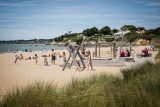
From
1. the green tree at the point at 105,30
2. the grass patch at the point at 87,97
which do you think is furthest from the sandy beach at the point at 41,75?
the green tree at the point at 105,30

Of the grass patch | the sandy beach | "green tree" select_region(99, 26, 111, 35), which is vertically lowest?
the sandy beach

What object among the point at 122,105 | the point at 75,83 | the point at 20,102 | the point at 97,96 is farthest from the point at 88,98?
the point at 20,102

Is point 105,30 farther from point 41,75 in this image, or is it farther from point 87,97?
point 87,97

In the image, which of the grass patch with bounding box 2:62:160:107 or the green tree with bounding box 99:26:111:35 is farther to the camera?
the green tree with bounding box 99:26:111:35

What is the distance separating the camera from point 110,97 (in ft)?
11.3

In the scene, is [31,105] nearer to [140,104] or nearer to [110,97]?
[110,97]

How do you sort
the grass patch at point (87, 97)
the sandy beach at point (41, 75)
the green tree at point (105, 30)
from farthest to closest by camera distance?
the green tree at point (105, 30)
the sandy beach at point (41, 75)
the grass patch at point (87, 97)

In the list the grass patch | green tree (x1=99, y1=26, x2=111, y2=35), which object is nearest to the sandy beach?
the grass patch

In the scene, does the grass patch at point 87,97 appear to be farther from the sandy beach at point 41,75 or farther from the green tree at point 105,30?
the green tree at point 105,30

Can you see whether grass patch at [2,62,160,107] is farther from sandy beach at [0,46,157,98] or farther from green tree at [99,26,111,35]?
green tree at [99,26,111,35]

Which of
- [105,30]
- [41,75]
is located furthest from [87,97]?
[105,30]

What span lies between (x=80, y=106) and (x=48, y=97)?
96 cm

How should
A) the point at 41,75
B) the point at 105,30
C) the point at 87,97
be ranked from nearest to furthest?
the point at 87,97 → the point at 41,75 → the point at 105,30

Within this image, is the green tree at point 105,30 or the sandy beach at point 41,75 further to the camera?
the green tree at point 105,30
